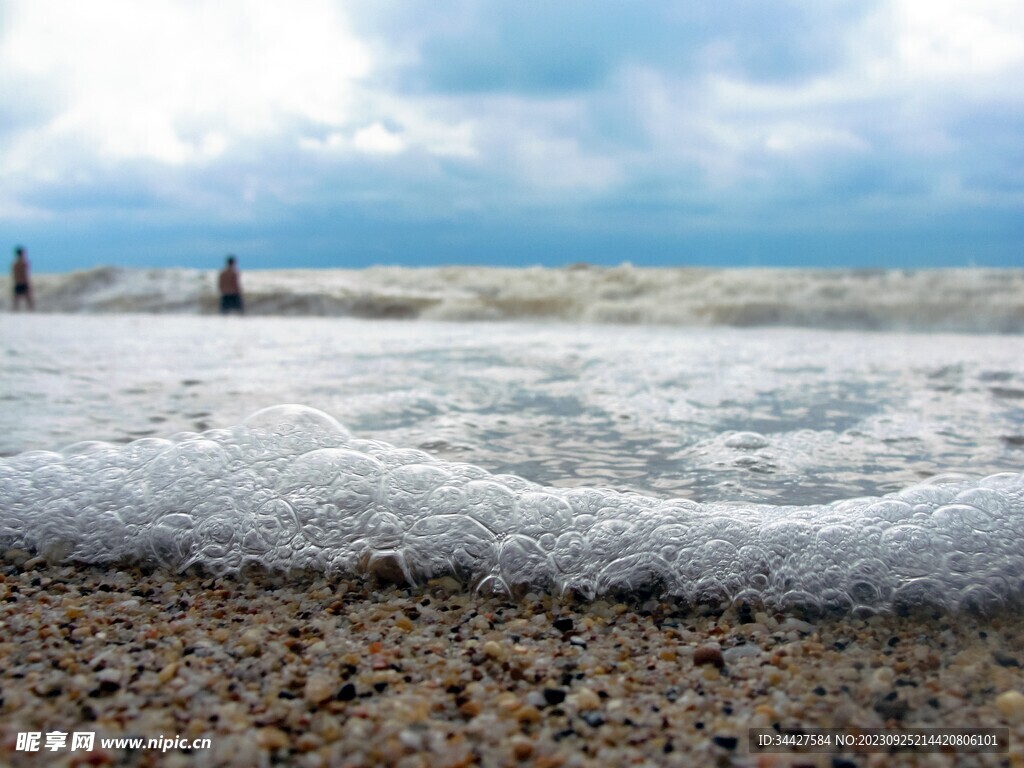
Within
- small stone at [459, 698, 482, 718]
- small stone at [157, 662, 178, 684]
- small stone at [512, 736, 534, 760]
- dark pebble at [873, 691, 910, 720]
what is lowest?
dark pebble at [873, 691, 910, 720]

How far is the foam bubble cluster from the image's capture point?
5.04 feet

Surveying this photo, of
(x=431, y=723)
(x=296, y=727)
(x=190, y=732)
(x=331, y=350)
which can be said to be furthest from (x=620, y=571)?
(x=331, y=350)

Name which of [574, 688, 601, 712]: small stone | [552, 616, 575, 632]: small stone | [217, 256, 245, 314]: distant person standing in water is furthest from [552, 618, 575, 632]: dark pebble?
[217, 256, 245, 314]: distant person standing in water

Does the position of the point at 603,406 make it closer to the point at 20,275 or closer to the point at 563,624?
the point at 563,624

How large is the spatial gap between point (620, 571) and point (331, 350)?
4.72 meters

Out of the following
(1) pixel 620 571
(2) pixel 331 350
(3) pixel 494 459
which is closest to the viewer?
(1) pixel 620 571

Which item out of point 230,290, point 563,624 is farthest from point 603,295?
point 563,624

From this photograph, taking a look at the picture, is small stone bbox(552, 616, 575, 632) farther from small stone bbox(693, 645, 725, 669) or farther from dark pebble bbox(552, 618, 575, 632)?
small stone bbox(693, 645, 725, 669)

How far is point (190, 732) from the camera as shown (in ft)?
3.39

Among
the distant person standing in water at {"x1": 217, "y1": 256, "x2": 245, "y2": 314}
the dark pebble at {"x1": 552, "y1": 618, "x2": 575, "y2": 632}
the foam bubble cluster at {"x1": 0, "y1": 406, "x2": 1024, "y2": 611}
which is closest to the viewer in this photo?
the dark pebble at {"x1": 552, "y1": 618, "x2": 575, "y2": 632}

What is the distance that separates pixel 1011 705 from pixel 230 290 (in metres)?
14.3

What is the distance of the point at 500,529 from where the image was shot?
170 cm

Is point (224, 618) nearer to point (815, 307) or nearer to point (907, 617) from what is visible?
point (907, 617)

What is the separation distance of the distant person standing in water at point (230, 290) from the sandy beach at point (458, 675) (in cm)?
1331
